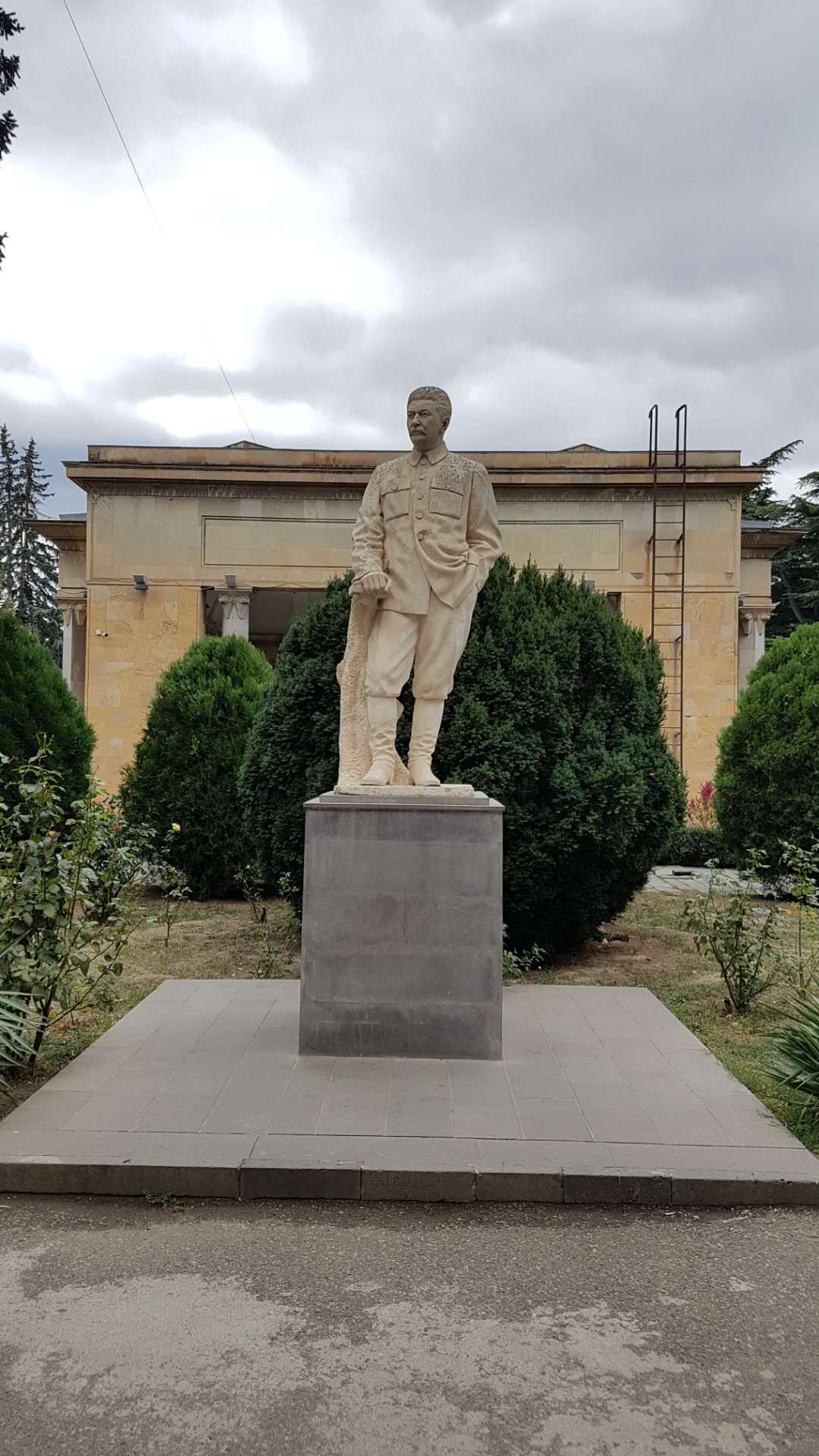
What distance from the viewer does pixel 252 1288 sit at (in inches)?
118

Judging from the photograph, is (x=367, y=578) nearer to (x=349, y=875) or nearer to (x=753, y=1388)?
(x=349, y=875)

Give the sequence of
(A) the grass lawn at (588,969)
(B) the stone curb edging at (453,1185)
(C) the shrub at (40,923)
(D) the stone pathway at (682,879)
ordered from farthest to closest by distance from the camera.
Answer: (D) the stone pathway at (682,879) < (A) the grass lawn at (588,969) < (C) the shrub at (40,923) < (B) the stone curb edging at (453,1185)

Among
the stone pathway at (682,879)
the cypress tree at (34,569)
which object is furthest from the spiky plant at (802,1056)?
the cypress tree at (34,569)

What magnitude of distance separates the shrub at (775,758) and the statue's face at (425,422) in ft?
21.9

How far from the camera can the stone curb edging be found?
3.62 meters

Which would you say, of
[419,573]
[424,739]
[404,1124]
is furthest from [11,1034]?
[419,573]

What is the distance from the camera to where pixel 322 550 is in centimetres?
2052

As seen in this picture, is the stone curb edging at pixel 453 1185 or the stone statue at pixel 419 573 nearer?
the stone curb edging at pixel 453 1185

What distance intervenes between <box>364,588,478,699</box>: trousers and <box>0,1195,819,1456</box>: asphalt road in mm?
2850

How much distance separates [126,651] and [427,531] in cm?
1633

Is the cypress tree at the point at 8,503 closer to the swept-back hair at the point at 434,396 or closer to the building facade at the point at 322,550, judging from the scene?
the building facade at the point at 322,550

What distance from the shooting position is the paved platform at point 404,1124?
3637 mm

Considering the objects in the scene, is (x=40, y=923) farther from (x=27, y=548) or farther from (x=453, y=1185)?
(x=27, y=548)

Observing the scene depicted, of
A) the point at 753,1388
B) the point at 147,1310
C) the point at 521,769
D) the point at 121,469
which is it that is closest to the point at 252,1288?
the point at 147,1310
